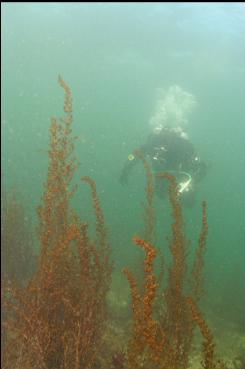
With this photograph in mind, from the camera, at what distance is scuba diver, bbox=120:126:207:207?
574 inches

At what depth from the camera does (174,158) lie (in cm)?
1469

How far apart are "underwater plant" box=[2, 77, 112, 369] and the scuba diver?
780 cm

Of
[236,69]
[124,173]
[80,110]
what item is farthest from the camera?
[80,110]

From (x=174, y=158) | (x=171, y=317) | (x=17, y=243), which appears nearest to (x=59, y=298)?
(x=171, y=317)

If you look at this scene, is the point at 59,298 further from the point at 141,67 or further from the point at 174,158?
the point at 141,67

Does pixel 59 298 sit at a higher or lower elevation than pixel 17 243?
lower

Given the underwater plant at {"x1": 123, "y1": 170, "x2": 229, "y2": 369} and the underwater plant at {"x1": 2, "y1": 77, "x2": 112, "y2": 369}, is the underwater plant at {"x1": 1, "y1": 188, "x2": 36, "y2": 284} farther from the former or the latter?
the underwater plant at {"x1": 123, "y1": 170, "x2": 229, "y2": 369}

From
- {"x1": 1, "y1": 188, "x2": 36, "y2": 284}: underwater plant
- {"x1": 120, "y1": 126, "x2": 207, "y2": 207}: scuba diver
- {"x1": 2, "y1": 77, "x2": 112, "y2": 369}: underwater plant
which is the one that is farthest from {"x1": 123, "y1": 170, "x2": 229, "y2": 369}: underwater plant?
{"x1": 120, "y1": 126, "x2": 207, "y2": 207}: scuba diver

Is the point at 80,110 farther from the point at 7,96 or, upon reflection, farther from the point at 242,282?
the point at 242,282

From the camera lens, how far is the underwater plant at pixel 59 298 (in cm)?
512

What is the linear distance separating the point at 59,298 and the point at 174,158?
9764 mm

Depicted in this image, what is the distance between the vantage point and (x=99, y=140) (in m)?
167

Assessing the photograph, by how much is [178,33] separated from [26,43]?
20717 mm

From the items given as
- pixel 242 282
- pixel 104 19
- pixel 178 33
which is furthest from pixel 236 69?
pixel 242 282
